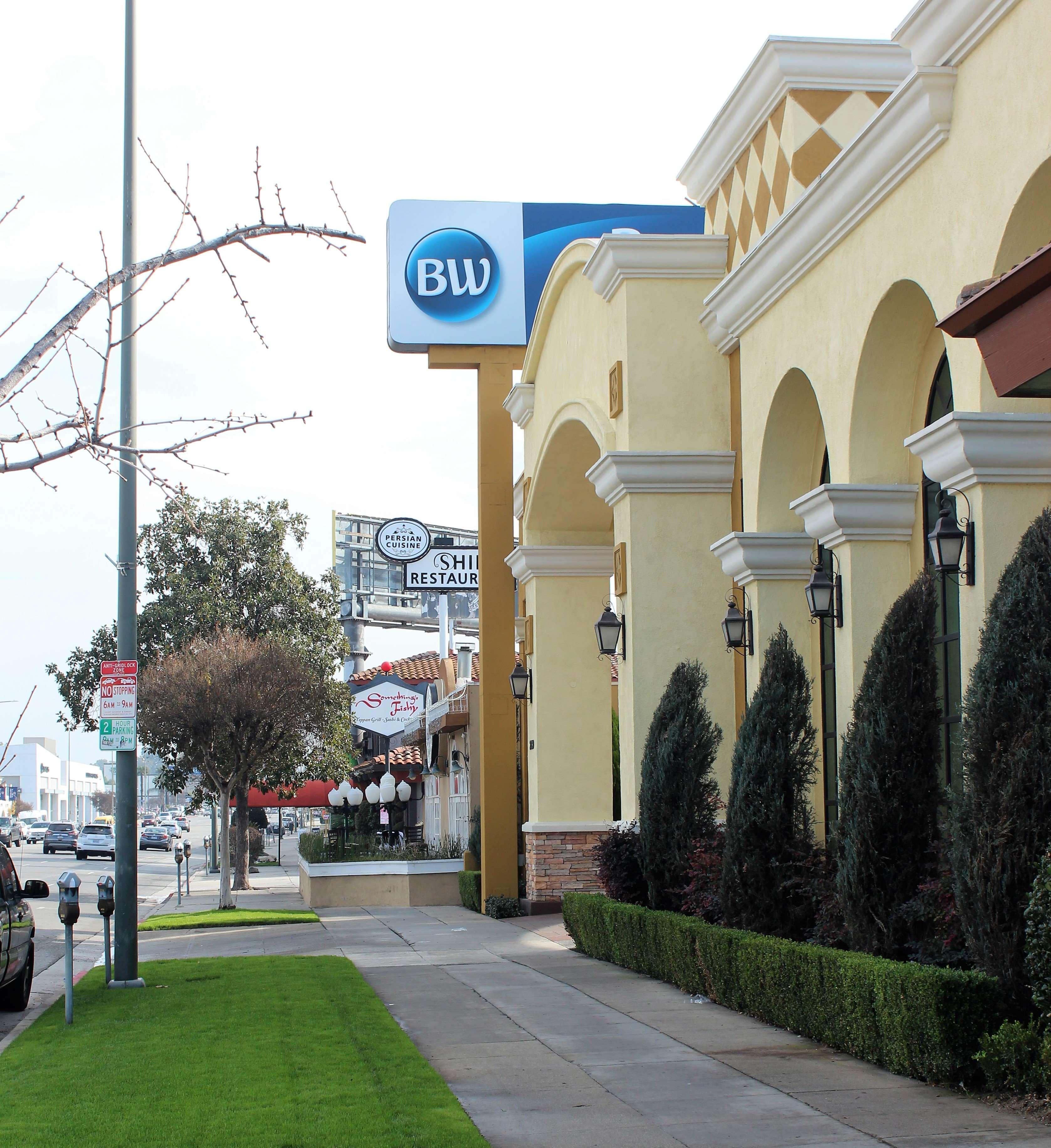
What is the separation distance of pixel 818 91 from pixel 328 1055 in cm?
1068

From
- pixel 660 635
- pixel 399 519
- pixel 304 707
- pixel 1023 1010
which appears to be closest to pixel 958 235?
pixel 1023 1010

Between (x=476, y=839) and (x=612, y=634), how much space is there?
1055 cm

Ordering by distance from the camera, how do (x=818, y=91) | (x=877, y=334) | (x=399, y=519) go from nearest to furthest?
(x=877, y=334)
(x=818, y=91)
(x=399, y=519)

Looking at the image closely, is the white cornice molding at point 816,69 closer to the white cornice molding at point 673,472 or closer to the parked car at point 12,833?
the white cornice molding at point 673,472

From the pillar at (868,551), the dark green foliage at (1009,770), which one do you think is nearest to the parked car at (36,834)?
the pillar at (868,551)

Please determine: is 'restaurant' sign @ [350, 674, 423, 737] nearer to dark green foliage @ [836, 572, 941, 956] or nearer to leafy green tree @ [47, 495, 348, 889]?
leafy green tree @ [47, 495, 348, 889]

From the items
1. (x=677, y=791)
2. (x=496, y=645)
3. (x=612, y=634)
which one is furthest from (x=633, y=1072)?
(x=496, y=645)

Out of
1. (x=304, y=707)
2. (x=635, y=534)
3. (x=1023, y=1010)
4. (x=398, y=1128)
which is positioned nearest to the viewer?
(x=398, y=1128)

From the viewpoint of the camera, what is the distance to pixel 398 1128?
6598mm

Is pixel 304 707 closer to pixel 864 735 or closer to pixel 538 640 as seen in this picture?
pixel 538 640

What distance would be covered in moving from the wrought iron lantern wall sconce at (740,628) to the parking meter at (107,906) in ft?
21.1

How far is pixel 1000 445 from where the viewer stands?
8.21 meters

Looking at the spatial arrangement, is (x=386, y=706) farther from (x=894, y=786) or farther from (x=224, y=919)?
(x=894, y=786)

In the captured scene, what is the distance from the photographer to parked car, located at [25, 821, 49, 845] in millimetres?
69125
